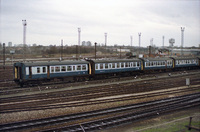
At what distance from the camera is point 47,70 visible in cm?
2475

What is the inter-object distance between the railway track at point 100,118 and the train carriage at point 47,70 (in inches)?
460

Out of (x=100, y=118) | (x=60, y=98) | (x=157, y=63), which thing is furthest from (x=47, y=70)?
(x=157, y=63)

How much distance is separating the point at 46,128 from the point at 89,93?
375 inches

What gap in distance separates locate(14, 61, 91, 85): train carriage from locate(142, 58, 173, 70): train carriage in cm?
1221

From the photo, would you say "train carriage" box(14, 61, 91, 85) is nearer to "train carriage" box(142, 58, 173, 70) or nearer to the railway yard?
the railway yard

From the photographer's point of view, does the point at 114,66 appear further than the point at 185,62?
No

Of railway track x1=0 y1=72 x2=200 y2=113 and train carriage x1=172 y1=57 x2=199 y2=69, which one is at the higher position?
train carriage x1=172 y1=57 x2=199 y2=69

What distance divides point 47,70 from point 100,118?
1349cm

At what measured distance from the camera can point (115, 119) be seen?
13.1 metres

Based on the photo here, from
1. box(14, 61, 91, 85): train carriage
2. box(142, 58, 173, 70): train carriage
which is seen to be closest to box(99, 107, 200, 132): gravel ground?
box(14, 61, 91, 85): train carriage

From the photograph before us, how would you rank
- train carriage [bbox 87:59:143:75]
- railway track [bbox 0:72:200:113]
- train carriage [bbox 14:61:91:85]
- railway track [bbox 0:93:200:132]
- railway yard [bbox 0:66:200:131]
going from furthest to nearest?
train carriage [bbox 87:59:143:75], train carriage [bbox 14:61:91:85], railway track [bbox 0:72:200:113], railway yard [bbox 0:66:200:131], railway track [bbox 0:93:200:132]

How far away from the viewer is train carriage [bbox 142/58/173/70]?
35444mm

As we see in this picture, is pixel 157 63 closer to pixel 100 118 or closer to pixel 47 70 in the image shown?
pixel 47 70

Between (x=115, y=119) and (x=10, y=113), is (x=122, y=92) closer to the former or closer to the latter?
(x=115, y=119)
